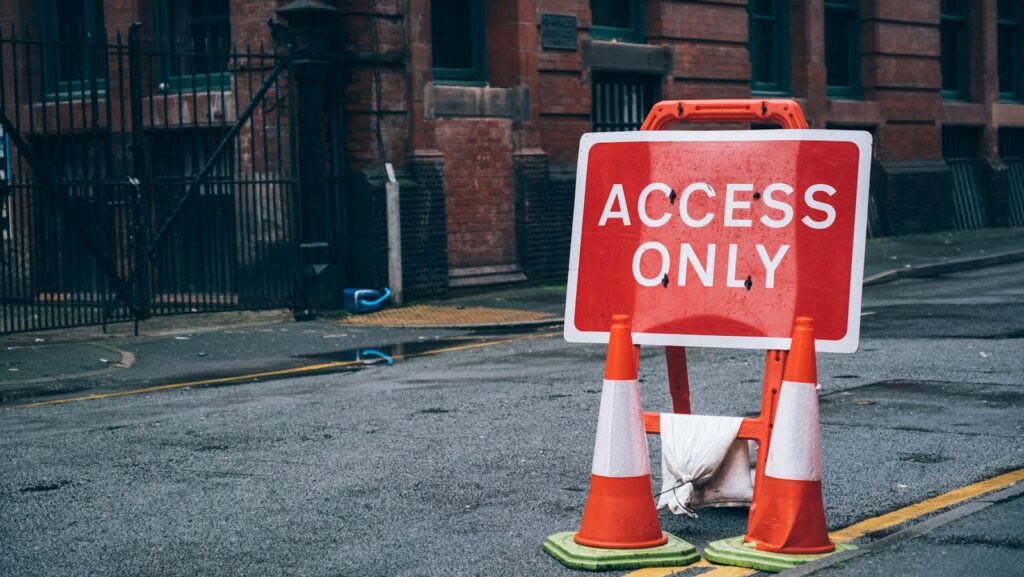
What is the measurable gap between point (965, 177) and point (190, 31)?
51.8 feet

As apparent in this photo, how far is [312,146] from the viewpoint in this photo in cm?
1647

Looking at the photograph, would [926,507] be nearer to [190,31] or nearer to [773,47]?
[190,31]

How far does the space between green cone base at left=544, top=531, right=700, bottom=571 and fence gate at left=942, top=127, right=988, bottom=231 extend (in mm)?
23020

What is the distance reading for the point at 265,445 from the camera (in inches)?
321

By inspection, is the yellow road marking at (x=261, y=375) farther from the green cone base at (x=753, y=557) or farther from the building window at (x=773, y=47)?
the building window at (x=773, y=47)

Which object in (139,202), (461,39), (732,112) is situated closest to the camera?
(732,112)

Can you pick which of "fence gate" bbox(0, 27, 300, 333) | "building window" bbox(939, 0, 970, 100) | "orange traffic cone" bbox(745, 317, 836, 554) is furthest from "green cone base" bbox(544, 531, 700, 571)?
"building window" bbox(939, 0, 970, 100)

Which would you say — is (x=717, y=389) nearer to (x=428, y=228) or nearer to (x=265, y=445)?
(x=265, y=445)

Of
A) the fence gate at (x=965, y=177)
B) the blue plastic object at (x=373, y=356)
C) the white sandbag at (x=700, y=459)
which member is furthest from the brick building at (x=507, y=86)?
the white sandbag at (x=700, y=459)


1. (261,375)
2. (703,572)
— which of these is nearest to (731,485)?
(703,572)

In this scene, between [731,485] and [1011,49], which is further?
[1011,49]

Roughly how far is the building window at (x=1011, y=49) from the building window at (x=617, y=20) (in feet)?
37.2

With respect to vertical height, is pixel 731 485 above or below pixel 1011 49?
below

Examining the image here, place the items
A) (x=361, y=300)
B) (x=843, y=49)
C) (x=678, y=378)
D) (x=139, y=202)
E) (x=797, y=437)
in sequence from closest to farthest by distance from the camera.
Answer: (x=797, y=437), (x=678, y=378), (x=139, y=202), (x=361, y=300), (x=843, y=49)
